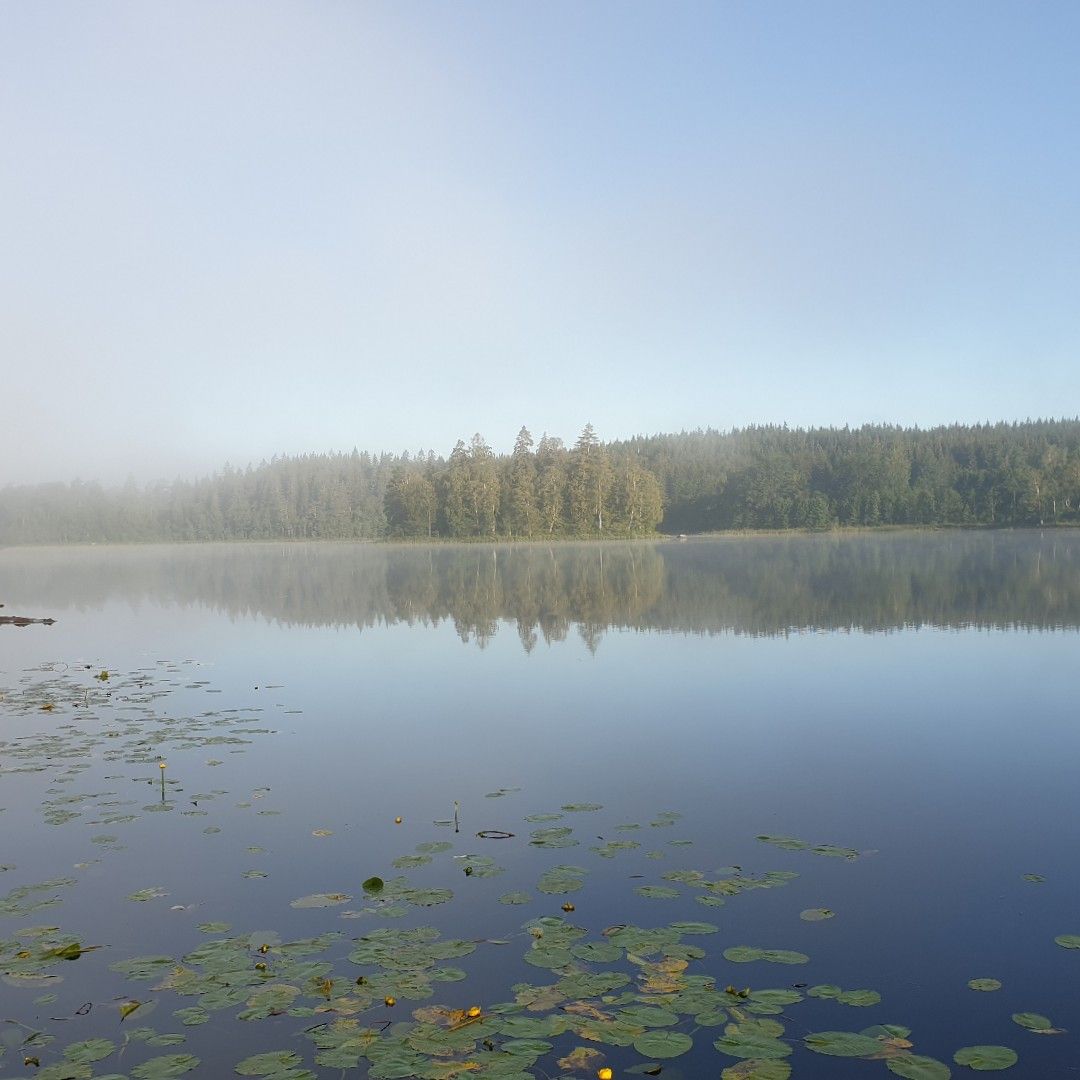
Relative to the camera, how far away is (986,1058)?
18.4ft

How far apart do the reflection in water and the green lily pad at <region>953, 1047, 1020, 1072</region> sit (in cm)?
1869

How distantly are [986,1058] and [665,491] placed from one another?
159 metres

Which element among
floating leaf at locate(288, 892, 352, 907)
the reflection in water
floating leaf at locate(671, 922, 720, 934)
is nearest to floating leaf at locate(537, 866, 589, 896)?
floating leaf at locate(671, 922, 720, 934)

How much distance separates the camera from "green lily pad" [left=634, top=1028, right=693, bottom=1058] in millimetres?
5648

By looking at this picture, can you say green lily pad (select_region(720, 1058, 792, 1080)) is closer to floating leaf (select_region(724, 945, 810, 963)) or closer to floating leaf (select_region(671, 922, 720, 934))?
floating leaf (select_region(724, 945, 810, 963))

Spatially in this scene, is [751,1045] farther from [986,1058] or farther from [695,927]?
[695,927]

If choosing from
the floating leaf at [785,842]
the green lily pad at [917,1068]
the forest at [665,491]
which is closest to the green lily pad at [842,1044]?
the green lily pad at [917,1068]

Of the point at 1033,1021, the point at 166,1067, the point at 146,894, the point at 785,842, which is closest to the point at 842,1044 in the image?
the point at 1033,1021

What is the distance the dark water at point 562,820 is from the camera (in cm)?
620

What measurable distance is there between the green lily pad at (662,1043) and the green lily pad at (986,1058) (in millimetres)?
1583

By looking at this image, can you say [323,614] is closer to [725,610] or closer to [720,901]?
[725,610]

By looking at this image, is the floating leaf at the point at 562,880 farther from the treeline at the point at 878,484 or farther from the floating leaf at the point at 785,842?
the treeline at the point at 878,484

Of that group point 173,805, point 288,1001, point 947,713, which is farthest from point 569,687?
point 288,1001

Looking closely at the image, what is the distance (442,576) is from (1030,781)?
43.2m
